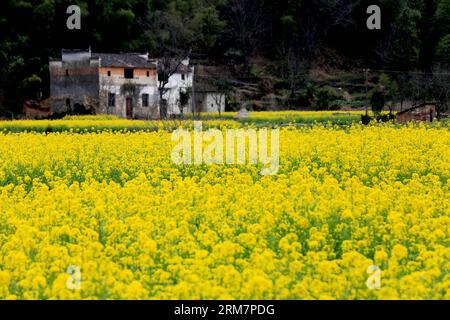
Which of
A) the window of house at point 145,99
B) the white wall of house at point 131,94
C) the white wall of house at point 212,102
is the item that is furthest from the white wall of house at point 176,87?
the window of house at point 145,99

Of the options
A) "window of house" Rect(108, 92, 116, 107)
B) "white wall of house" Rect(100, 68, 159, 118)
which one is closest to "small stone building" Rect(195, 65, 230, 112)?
"white wall of house" Rect(100, 68, 159, 118)

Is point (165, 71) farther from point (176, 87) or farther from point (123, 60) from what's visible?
point (123, 60)

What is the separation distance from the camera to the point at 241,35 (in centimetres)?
5912

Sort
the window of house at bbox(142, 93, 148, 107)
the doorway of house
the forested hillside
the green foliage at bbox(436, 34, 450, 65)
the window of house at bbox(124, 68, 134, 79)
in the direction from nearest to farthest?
the doorway of house < the window of house at bbox(124, 68, 134, 79) < the window of house at bbox(142, 93, 148, 107) < the forested hillside < the green foliage at bbox(436, 34, 450, 65)

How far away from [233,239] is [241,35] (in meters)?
51.9

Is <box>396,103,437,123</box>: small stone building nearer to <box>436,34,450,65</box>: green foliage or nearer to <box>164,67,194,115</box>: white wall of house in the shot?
<box>164,67,194,115</box>: white wall of house

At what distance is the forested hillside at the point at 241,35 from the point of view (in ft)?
155

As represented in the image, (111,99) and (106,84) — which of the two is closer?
(106,84)

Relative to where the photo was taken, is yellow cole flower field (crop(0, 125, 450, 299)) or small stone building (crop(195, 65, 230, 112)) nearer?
yellow cole flower field (crop(0, 125, 450, 299))

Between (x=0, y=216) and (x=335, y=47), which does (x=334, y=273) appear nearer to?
(x=0, y=216)

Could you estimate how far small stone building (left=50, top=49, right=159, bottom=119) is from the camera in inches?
1706

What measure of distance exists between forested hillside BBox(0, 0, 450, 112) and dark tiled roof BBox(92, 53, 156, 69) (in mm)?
4020

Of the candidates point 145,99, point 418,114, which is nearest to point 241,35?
point 145,99

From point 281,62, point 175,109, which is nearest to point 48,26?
point 175,109
